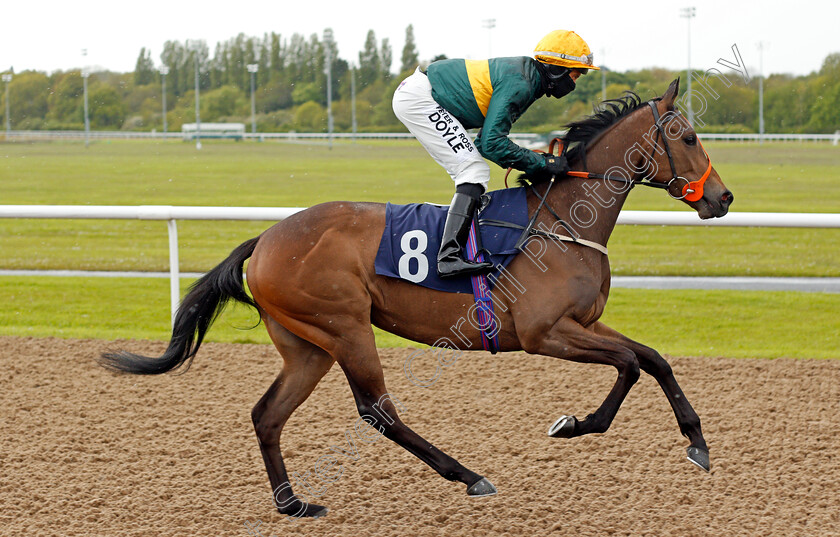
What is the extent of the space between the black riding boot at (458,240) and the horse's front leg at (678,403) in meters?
0.64

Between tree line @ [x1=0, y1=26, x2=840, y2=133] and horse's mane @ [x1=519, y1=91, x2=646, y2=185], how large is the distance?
424 cm

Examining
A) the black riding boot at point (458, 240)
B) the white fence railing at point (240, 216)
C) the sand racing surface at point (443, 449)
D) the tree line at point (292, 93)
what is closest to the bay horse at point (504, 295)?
the black riding boot at point (458, 240)

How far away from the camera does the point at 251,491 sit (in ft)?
11.6

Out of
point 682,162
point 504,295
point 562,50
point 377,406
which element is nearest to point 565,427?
point 504,295

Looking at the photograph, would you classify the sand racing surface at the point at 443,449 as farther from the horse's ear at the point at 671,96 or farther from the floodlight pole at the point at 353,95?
the floodlight pole at the point at 353,95

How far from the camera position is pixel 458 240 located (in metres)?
3.32

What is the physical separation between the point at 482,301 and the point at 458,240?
0.82 ft

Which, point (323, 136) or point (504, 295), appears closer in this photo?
point (504, 295)

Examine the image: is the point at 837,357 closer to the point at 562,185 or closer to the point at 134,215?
the point at 562,185

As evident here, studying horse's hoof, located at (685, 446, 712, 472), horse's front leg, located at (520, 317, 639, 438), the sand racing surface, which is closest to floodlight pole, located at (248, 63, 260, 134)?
the sand racing surface

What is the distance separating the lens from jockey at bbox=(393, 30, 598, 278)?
3285mm

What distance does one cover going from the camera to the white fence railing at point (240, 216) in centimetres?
532

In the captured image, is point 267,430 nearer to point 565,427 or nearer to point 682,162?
point 565,427

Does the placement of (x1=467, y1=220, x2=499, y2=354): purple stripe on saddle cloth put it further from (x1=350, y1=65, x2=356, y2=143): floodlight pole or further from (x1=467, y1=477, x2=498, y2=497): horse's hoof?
(x1=350, y1=65, x2=356, y2=143): floodlight pole
